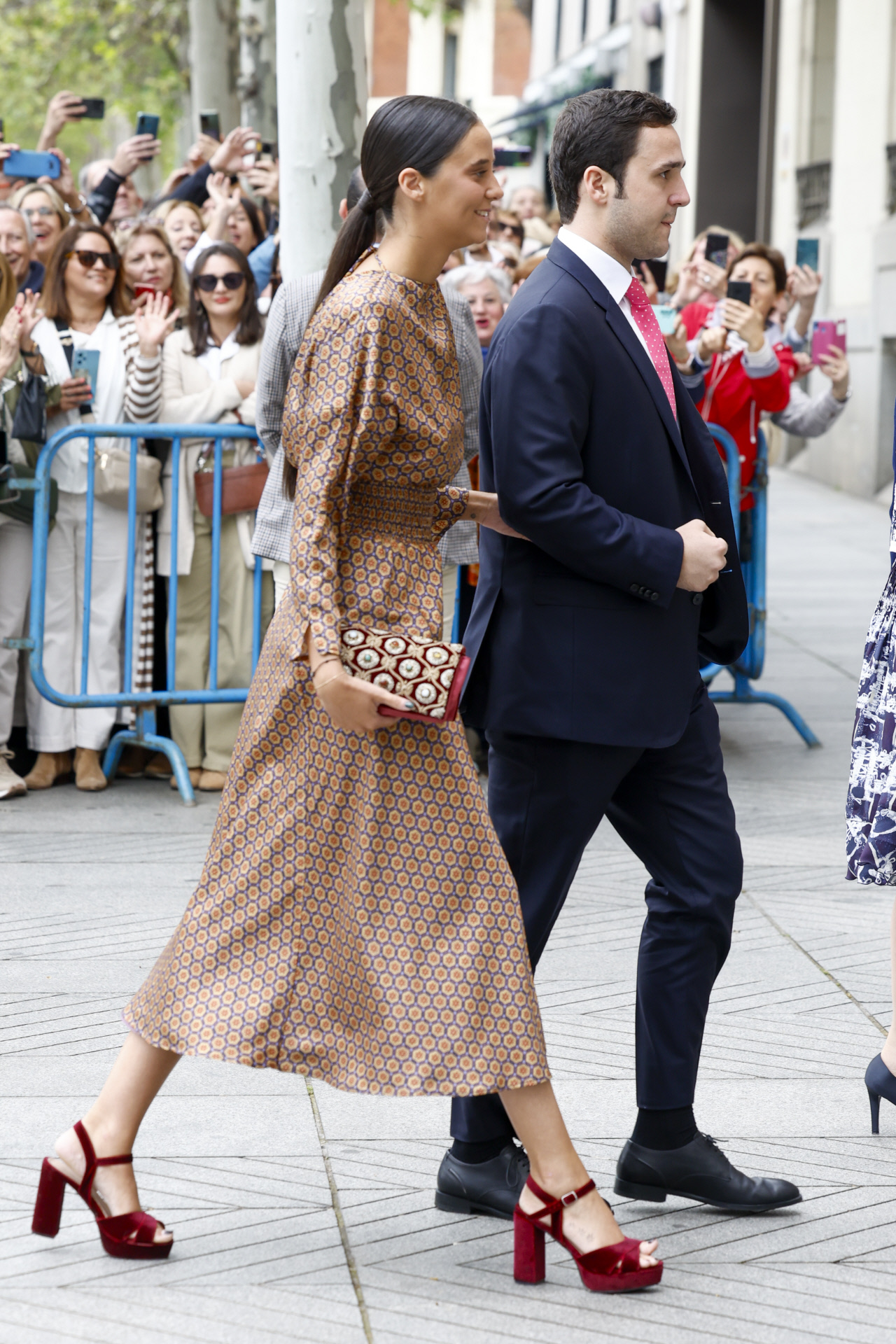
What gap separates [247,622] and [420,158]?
4414mm

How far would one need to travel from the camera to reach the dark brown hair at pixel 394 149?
3.09 metres

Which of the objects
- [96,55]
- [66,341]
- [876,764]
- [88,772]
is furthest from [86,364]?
[96,55]

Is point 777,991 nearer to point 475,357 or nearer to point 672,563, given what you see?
point 672,563

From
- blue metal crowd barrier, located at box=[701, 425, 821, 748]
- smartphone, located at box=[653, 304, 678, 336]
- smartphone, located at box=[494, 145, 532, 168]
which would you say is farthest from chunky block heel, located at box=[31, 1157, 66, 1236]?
smartphone, located at box=[494, 145, 532, 168]

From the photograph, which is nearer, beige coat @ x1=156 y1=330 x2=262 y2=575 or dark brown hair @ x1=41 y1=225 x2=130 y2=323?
beige coat @ x1=156 y1=330 x2=262 y2=575

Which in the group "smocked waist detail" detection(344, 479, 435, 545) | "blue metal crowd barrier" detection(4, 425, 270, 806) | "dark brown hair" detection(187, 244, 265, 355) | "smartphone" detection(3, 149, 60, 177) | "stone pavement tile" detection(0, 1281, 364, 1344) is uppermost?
"smartphone" detection(3, 149, 60, 177)

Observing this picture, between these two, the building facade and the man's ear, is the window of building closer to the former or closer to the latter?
the building facade

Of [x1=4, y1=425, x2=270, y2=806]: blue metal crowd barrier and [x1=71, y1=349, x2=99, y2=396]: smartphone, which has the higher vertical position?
[x1=71, y1=349, x2=99, y2=396]: smartphone

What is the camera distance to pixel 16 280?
742 cm

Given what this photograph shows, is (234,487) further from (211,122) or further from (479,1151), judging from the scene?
(211,122)

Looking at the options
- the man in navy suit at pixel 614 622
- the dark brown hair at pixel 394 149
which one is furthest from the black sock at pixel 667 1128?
the dark brown hair at pixel 394 149

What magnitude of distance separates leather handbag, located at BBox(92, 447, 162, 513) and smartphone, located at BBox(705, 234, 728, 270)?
3.31 metres

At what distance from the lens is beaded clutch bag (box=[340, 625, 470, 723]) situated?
302 centimetres

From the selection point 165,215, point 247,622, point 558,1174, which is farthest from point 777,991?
point 165,215
